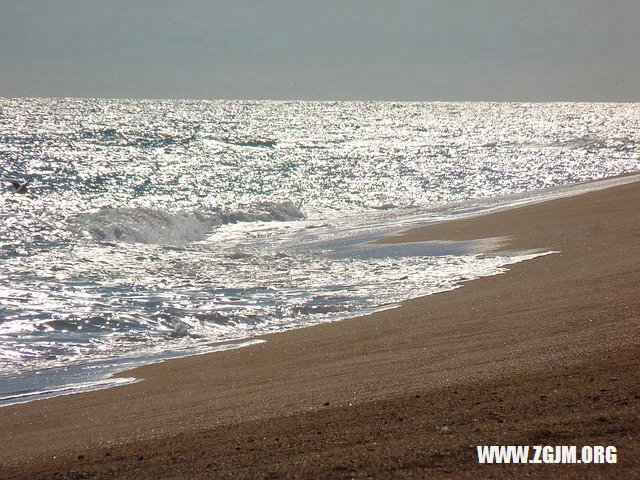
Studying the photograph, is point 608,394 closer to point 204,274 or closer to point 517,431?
point 517,431

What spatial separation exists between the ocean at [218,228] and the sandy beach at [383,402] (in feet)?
4.50

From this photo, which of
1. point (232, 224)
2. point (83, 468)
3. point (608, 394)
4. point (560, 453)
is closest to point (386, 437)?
point (560, 453)

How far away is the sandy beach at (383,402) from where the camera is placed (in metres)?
3.00

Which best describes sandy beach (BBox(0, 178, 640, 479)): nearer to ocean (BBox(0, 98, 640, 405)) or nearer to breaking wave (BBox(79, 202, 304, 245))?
ocean (BBox(0, 98, 640, 405))

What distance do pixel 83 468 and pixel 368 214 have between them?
23.0m

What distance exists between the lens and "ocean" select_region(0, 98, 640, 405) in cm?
884

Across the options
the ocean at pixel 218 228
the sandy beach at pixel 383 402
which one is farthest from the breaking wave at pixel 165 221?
the sandy beach at pixel 383 402

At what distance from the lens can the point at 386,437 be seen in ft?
10.6

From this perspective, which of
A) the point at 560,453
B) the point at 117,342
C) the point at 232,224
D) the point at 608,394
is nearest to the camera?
the point at 560,453

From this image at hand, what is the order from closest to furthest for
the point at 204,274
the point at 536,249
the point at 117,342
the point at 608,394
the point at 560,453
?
1. the point at 560,453
2. the point at 608,394
3. the point at 117,342
4. the point at 536,249
5. the point at 204,274

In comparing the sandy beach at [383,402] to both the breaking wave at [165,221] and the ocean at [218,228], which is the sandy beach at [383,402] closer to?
the ocean at [218,228]

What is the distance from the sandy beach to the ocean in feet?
4.50

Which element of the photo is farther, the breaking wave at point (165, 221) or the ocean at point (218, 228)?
the breaking wave at point (165, 221)

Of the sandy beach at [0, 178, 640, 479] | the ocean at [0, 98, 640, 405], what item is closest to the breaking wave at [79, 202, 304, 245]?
the ocean at [0, 98, 640, 405]
